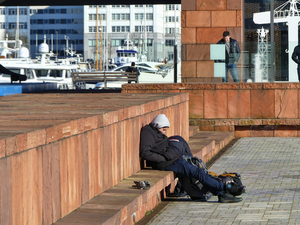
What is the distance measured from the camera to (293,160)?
11.4 meters

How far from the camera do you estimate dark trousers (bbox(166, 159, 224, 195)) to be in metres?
7.60

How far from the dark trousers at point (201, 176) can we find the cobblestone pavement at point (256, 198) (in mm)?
198

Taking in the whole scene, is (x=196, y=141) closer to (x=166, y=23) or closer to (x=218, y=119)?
(x=218, y=119)

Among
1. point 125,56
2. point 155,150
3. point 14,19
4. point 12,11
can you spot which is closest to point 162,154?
point 155,150

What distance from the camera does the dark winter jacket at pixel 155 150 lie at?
7867 millimetres

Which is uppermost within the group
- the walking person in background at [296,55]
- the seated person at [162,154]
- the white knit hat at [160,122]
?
the walking person in background at [296,55]

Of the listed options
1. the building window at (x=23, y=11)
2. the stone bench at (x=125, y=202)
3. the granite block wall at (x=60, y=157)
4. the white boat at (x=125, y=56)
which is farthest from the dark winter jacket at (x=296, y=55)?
the building window at (x=23, y=11)

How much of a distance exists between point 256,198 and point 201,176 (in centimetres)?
84

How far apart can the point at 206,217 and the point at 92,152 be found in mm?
1563

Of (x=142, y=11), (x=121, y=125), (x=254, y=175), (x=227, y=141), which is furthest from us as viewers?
(x=142, y=11)

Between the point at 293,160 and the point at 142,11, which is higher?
the point at 142,11

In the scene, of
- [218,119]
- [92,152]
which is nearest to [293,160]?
[218,119]

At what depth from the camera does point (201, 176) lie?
7629mm

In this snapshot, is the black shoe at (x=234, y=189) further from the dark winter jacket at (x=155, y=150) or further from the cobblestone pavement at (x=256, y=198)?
the dark winter jacket at (x=155, y=150)
